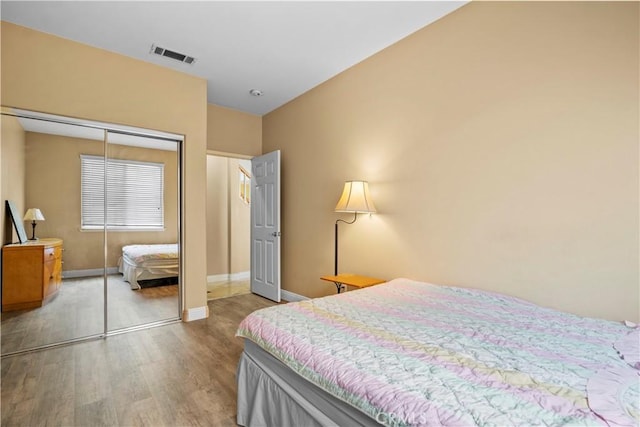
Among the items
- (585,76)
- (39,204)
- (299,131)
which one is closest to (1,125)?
(39,204)

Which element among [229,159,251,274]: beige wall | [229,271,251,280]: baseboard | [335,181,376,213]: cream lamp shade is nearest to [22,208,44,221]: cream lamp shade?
[335,181,376,213]: cream lamp shade

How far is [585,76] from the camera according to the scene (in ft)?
6.00

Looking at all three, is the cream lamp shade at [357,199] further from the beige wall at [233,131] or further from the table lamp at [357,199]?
the beige wall at [233,131]

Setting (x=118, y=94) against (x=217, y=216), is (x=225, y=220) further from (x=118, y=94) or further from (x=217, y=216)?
(x=118, y=94)

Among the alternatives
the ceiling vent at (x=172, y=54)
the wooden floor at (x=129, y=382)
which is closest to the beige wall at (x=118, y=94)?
the ceiling vent at (x=172, y=54)

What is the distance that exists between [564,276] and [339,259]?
6.93 feet

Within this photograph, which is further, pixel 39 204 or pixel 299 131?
pixel 299 131

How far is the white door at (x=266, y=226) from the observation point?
4.23 meters

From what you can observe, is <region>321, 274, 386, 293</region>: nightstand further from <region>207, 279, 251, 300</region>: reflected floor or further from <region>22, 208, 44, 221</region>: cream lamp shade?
<region>22, 208, 44, 221</region>: cream lamp shade

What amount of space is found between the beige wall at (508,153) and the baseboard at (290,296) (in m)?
1.10

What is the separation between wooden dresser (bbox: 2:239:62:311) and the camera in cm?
263

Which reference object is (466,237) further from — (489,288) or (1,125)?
(1,125)

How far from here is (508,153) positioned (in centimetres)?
214

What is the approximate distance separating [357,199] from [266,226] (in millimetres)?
1889
